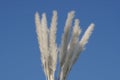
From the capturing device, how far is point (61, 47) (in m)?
10.9

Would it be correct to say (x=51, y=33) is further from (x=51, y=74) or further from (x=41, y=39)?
→ (x=51, y=74)

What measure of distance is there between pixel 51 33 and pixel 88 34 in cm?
102

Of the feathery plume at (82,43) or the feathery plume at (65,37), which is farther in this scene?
the feathery plume at (82,43)

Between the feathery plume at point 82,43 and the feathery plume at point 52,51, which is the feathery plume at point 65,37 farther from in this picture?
the feathery plume at point 82,43

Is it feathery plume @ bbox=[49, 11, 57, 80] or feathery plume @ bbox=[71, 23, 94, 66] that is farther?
feathery plume @ bbox=[71, 23, 94, 66]

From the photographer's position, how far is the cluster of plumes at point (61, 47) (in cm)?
1076

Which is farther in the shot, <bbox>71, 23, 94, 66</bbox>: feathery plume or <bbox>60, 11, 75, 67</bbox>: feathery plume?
<bbox>71, 23, 94, 66</bbox>: feathery plume

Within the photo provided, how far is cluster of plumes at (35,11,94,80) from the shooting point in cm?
1076

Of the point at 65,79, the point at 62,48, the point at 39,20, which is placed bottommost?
the point at 65,79

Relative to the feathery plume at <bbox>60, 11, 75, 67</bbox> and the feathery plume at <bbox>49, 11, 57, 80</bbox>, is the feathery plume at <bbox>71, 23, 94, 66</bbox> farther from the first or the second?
the feathery plume at <bbox>49, 11, 57, 80</bbox>

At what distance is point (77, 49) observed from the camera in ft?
36.3

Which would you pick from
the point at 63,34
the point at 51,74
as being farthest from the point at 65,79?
the point at 63,34

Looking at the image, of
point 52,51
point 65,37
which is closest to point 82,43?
point 65,37

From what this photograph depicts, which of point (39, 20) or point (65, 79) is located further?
point (39, 20)
